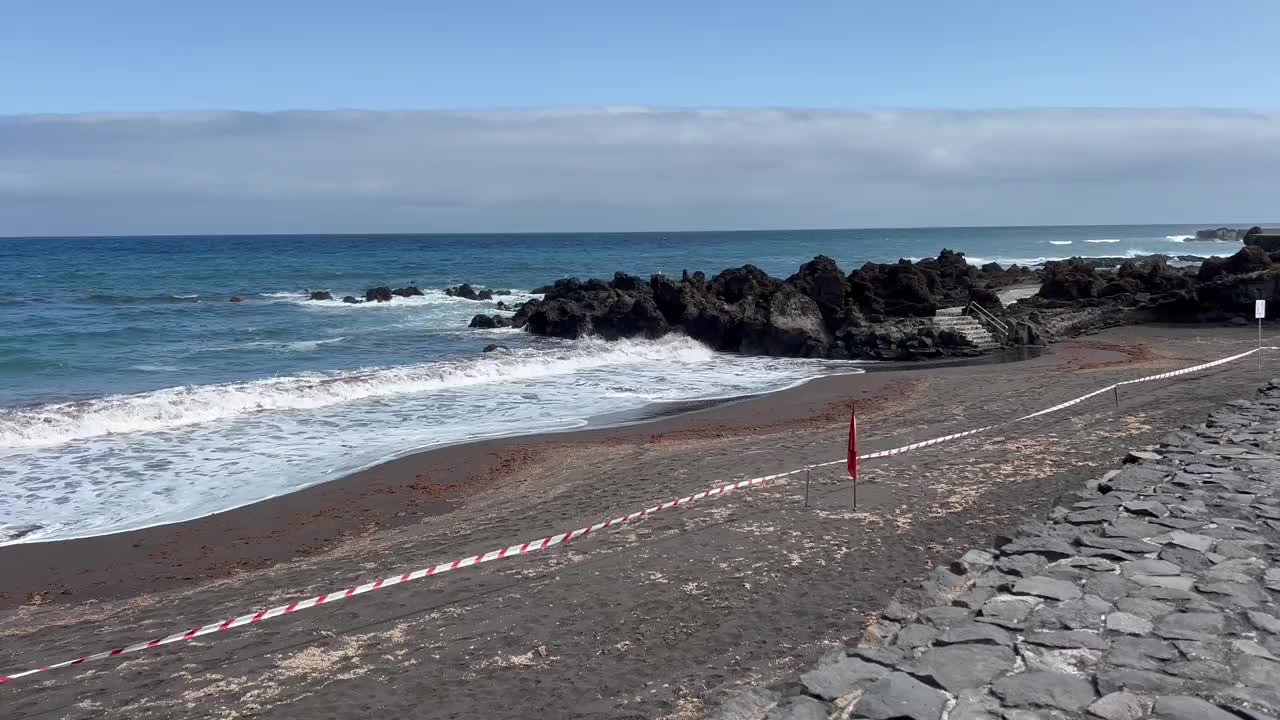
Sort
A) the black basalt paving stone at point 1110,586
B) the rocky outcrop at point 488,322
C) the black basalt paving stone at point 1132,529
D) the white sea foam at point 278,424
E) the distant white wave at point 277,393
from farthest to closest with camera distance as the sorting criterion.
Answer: the rocky outcrop at point 488,322 < the distant white wave at point 277,393 < the white sea foam at point 278,424 < the black basalt paving stone at point 1132,529 < the black basalt paving stone at point 1110,586

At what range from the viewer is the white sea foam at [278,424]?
38.0ft

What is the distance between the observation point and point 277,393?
1853 centimetres

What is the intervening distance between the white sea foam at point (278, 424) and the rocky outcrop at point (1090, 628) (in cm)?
858

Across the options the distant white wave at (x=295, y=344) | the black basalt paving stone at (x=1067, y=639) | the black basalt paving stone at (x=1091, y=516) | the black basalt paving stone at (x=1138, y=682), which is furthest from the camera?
the distant white wave at (x=295, y=344)

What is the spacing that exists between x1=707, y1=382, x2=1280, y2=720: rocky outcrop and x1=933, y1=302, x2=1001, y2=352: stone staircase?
18.4 meters

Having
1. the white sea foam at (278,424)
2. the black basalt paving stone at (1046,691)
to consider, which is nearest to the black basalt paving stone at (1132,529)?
the black basalt paving stone at (1046,691)

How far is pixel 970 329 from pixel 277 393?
18391 millimetres

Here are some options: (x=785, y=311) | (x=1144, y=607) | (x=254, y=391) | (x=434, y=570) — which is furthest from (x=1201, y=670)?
(x=785, y=311)

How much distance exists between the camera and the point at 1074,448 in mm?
11664

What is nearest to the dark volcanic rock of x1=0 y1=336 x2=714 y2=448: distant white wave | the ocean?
the ocean

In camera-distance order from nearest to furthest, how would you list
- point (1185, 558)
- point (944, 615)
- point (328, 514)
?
point (944, 615) < point (1185, 558) < point (328, 514)

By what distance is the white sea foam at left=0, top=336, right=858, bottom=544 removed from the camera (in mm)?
11578

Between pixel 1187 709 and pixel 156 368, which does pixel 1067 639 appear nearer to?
pixel 1187 709

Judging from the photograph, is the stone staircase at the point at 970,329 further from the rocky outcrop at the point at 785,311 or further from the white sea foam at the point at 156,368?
the white sea foam at the point at 156,368
